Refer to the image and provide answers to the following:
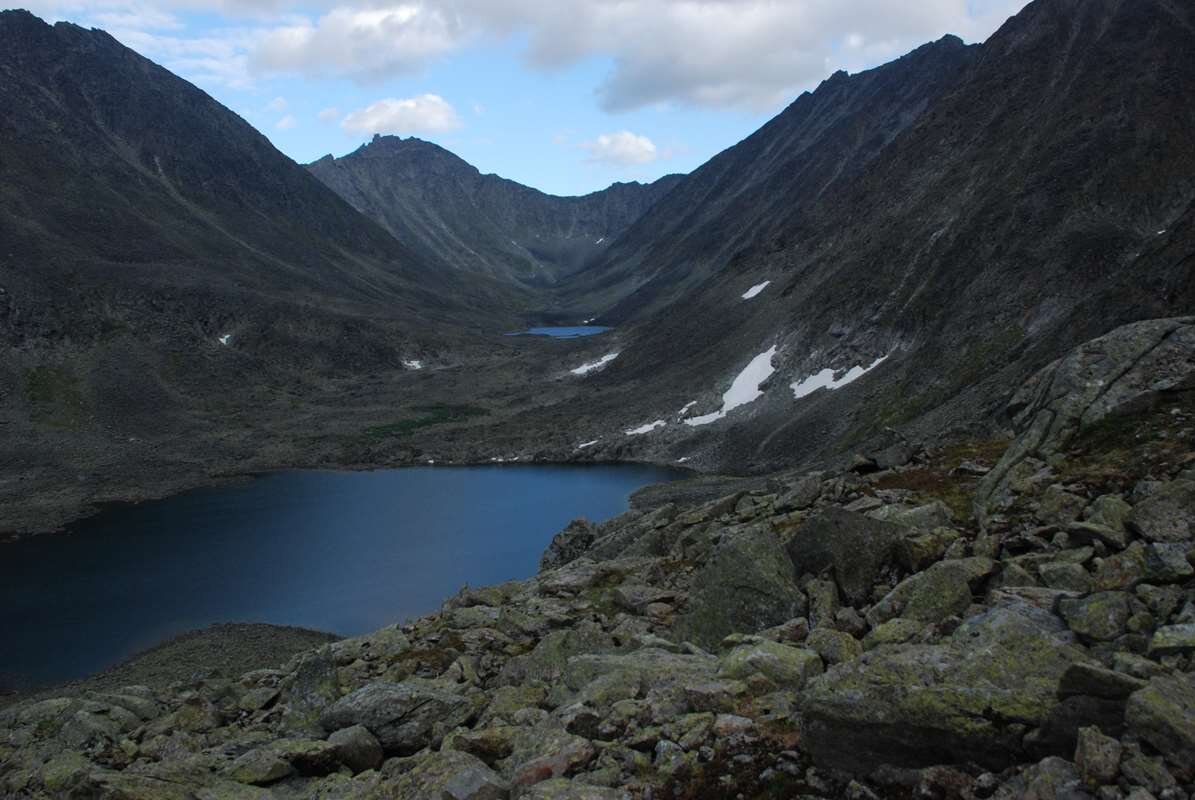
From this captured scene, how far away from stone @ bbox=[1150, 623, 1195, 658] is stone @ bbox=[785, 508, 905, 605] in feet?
21.1

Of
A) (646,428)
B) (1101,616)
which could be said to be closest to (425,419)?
(646,428)

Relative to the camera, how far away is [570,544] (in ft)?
109

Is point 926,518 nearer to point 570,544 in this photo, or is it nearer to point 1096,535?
point 1096,535

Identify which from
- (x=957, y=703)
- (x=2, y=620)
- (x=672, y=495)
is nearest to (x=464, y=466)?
(x=672, y=495)

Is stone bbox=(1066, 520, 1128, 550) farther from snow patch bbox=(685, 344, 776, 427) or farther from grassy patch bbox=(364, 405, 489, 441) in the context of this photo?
grassy patch bbox=(364, 405, 489, 441)

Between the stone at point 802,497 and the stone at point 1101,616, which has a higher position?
the stone at point 1101,616

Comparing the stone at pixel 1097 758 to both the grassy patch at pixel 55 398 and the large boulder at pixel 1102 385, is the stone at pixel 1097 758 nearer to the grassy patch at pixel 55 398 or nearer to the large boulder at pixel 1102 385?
the large boulder at pixel 1102 385

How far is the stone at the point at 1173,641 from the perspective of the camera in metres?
7.49

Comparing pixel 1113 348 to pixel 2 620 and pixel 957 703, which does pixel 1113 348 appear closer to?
pixel 957 703

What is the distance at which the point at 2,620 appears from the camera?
Answer: 45.6m

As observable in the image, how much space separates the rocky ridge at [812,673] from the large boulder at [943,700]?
0.02m

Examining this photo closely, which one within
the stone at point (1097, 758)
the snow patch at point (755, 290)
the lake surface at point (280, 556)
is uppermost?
the snow patch at point (755, 290)

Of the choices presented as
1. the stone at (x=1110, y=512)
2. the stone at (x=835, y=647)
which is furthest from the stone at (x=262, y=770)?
the stone at (x=1110, y=512)

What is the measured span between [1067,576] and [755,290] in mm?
115946
